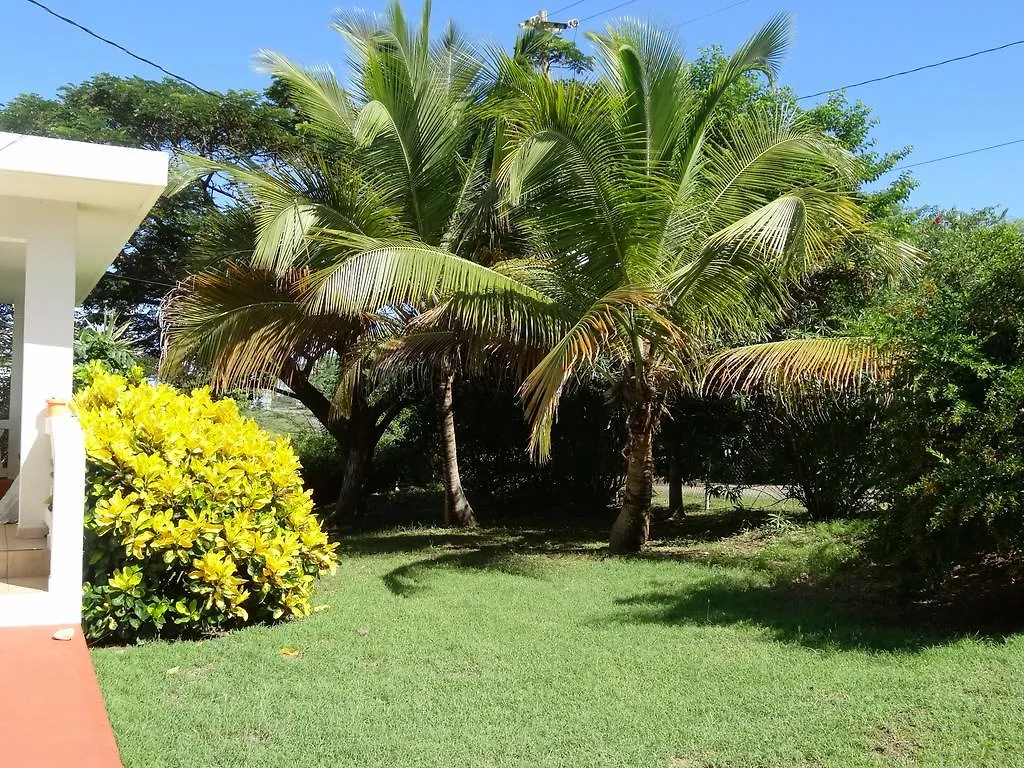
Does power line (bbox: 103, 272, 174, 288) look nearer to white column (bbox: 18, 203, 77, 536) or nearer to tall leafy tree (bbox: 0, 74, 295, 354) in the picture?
tall leafy tree (bbox: 0, 74, 295, 354)

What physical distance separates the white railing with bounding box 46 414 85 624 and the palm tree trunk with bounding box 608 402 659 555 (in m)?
5.95

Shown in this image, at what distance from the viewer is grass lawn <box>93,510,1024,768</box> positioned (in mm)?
4086

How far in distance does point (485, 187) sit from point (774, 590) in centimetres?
619

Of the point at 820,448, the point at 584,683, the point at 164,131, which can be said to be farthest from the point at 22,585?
the point at 164,131

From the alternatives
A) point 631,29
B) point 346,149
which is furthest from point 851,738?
point 346,149

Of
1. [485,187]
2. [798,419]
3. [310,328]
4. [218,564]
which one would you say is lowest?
[218,564]

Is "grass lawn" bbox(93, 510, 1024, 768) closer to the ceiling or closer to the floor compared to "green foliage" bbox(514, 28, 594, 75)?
closer to the floor

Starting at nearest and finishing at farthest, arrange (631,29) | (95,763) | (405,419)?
(95,763), (631,29), (405,419)

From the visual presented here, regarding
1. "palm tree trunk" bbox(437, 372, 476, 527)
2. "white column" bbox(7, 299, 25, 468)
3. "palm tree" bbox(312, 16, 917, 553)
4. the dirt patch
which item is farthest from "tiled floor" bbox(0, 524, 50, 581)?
"palm tree trunk" bbox(437, 372, 476, 527)

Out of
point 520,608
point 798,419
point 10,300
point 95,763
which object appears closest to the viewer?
point 95,763

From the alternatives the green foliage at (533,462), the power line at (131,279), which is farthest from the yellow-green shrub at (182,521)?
the power line at (131,279)

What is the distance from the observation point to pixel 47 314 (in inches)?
219

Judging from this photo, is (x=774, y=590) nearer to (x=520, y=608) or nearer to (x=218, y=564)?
(x=520, y=608)

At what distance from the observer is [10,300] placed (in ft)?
31.1
